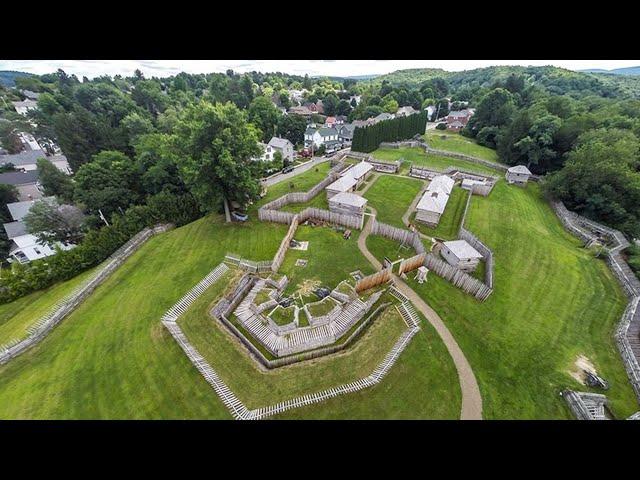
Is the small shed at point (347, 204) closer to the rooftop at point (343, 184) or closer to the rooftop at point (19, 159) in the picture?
the rooftop at point (343, 184)

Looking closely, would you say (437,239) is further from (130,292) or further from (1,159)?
(1,159)

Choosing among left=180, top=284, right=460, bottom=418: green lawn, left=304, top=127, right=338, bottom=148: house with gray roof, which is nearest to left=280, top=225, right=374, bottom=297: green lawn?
left=180, top=284, right=460, bottom=418: green lawn

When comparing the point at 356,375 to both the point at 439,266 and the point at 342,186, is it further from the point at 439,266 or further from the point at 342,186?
the point at 342,186

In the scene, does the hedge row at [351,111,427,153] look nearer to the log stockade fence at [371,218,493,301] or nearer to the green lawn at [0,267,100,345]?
the log stockade fence at [371,218,493,301]

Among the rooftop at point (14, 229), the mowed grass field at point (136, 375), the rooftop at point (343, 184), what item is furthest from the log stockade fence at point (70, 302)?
the rooftop at point (343, 184)
